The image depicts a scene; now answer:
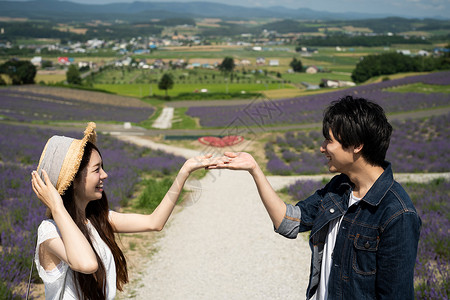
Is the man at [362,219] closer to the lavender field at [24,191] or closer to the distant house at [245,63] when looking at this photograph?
the lavender field at [24,191]

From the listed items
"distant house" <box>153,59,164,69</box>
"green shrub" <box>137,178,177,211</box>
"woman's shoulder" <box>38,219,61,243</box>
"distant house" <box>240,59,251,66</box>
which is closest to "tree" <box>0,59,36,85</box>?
"distant house" <box>153,59,164,69</box>

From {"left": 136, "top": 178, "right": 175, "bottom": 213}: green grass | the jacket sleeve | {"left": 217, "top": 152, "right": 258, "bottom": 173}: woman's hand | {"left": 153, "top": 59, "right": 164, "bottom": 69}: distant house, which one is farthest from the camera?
{"left": 153, "top": 59, "right": 164, "bottom": 69}: distant house

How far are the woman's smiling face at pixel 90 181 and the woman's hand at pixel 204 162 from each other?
0.60 m

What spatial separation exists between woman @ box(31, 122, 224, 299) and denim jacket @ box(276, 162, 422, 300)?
985 mm

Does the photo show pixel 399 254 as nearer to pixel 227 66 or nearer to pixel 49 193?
pixel 49 193

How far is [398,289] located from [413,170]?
47.5 feet

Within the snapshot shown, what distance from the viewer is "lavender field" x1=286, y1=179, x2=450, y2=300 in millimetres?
5273

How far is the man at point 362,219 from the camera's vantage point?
218 cm

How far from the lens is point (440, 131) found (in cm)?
2108

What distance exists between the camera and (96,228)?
2.77 meters

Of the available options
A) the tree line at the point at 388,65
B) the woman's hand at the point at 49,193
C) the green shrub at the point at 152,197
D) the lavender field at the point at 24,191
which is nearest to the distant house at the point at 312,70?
the tree line at the point at 388,65

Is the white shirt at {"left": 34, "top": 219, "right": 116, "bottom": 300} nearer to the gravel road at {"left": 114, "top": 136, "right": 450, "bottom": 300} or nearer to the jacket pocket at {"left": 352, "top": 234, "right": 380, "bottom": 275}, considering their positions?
the jacket pocket at {"left": 352, "top": 234, "right": 380, "bottom": 275}

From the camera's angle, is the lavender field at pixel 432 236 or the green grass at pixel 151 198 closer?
the lavender field at pixel 432 236

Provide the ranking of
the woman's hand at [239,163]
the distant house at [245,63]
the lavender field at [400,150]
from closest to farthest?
the woman's hand at [239,163], the lavender field at [400,150], the distant house at [245,63]
